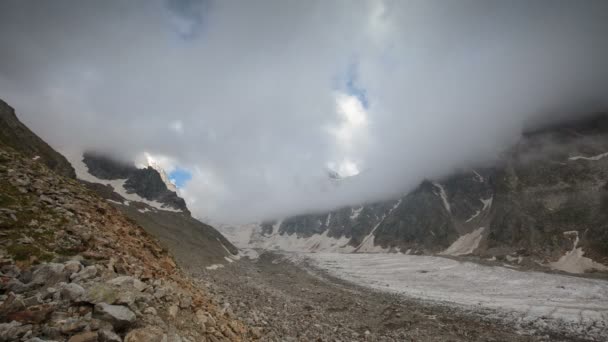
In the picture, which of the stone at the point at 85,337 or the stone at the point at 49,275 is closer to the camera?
the stone at the point at 85,337

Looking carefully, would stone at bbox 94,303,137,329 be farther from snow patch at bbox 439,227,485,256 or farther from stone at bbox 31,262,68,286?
snow patch at bbox 439,227,485,256

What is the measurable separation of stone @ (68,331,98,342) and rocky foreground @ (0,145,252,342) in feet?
0.06

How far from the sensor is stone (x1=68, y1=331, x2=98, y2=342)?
5.70 m

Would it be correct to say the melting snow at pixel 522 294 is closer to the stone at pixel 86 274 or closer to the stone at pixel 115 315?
the stone at pixel 115 315

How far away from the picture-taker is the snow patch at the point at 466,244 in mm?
134113

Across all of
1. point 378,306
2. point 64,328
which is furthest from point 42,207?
point 378,306

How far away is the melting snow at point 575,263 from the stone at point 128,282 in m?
114

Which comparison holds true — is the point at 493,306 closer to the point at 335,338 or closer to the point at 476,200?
the point at 335,338

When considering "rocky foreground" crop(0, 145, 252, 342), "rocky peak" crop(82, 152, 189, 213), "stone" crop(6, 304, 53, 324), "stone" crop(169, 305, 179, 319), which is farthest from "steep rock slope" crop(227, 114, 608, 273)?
"rocky peak" crop(82, 152, 189, 213)

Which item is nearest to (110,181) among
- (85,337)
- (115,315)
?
(115,315)

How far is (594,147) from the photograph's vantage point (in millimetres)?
122688

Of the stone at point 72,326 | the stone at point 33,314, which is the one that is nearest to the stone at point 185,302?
the stone at point 72,326

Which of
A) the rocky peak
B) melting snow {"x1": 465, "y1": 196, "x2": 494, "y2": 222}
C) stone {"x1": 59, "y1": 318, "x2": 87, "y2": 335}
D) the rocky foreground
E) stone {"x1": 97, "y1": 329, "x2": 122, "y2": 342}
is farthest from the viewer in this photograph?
the rocky peak

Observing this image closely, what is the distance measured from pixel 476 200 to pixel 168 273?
197332 mm
